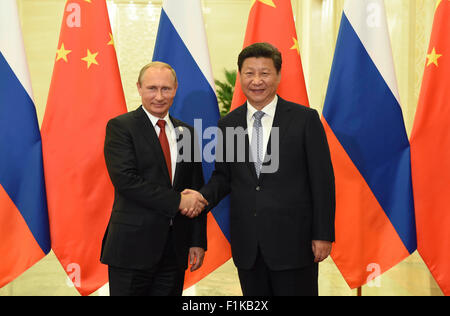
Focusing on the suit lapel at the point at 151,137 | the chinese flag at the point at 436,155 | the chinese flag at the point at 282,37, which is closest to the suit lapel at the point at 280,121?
the suit lapel at the point at 151,137

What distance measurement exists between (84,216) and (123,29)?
672cm

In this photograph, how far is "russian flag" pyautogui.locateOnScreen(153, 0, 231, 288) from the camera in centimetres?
292

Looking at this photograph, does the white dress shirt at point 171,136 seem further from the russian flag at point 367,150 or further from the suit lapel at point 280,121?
the russian flag at point 367,150

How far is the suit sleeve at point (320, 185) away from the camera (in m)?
2.08

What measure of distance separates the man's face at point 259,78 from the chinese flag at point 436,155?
107cm

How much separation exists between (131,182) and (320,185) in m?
0.83

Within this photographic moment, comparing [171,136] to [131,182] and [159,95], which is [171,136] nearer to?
[159,95]

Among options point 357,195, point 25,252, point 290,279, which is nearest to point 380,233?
point 357,195

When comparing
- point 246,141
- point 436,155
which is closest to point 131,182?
point 246,141

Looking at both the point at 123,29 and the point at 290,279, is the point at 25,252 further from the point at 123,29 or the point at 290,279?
the point at 123,29

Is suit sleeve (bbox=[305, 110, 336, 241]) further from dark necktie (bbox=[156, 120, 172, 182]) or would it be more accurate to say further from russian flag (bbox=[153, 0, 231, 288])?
russian flag (bbox=[153, 0, 231, 288])

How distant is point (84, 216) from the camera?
2820 millimetres

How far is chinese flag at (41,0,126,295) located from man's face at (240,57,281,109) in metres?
0.98

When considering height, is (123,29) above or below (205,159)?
above
